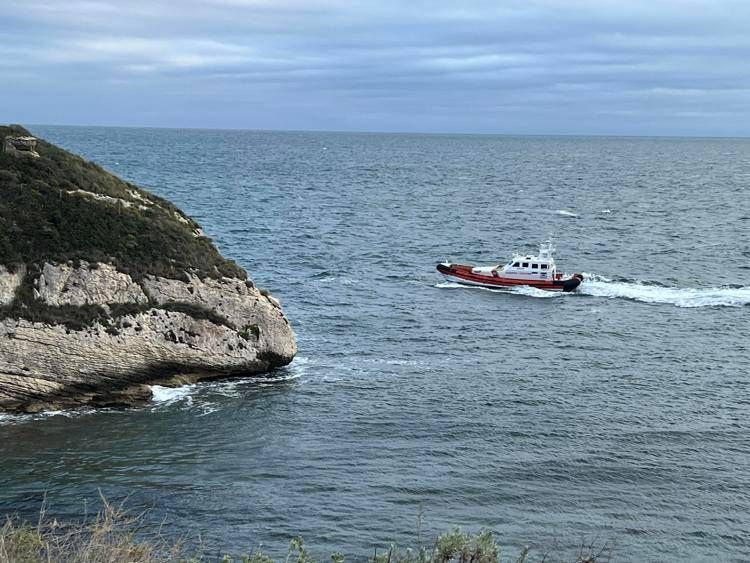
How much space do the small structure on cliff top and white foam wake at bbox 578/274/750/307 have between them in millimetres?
37763

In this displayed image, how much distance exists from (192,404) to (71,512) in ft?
31.3

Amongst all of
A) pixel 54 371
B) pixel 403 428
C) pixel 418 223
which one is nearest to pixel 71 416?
pixel 54 371

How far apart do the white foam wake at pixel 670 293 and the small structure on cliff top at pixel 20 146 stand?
124 ft

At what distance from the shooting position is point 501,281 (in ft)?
207

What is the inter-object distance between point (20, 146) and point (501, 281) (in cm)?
3511

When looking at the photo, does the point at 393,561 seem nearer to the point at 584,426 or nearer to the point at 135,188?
the point at 584,426

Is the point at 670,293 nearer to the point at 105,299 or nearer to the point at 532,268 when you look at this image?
the point at 532,268

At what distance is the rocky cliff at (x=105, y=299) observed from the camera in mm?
33625

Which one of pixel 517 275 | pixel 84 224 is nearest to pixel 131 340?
pixel 84 224

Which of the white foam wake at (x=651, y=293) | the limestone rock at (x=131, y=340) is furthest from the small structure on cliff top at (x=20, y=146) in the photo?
the white foam wake at (x=651, y=293)

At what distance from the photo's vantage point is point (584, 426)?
33.6m

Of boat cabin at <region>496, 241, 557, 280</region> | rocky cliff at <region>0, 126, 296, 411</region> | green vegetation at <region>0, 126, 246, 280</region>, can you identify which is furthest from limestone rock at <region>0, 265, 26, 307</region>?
boat cabin at <region>496, 241, 557, 280</region>

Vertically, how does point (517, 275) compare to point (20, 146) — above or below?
below

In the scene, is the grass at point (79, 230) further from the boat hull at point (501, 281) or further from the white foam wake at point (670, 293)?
the white foam wake at point (670, 293)
